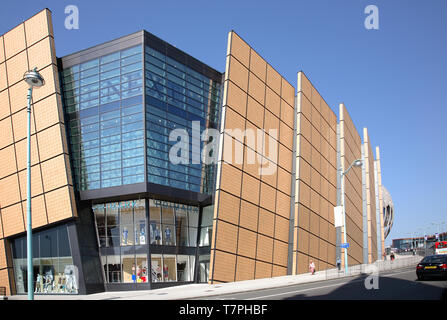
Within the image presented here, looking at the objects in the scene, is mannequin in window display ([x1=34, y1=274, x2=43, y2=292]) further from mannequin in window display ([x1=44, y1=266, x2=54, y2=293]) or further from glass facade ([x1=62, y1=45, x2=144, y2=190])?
glass facade ([x1=62, y1=45, x2=144, y2=190])

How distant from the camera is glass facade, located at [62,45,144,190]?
99.6 ft

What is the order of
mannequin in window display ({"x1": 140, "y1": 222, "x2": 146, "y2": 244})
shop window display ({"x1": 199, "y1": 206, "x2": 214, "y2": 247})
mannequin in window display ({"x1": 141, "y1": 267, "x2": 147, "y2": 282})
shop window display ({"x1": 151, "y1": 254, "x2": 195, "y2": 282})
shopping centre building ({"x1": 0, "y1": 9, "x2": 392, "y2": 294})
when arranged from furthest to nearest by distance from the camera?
Result: shop window display ({"x1": 199, "y1": 206, "x2": 214, "y2": 247}), shop window display ({"x1": 151, "y1": 254, "x2": 195, "y2": 282}), mannequin in window display ({"x1": 140, "y1": 222, "x2": 146, "y2": 244}), shopping centre building ({"x1": 0, "y1": 9, "x2": 392, "y2": 294}), mannequin in window display ({"x1": 141, "y1": 267, "x2": 147, "y2": 282})

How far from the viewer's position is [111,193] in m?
30.3

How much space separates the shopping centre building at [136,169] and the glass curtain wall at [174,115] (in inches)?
3.8

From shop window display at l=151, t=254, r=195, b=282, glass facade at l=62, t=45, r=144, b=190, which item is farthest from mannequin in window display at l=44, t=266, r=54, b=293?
shop window display at l=151, t=254, r=195, b=282

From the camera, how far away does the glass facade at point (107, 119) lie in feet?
99.6

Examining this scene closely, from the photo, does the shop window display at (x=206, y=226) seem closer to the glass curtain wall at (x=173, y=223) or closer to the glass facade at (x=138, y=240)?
the glass curtain wall at (x=173, y=223)

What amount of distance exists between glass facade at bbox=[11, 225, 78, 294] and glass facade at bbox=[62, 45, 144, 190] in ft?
13.9

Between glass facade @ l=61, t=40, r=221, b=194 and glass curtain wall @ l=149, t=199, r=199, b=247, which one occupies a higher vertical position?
glass facade @ l=61, t=40, r=221, b=194

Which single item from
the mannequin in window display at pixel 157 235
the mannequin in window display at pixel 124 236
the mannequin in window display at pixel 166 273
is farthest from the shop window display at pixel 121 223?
the mannequin in window display at pixel 166 273

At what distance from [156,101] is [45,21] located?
34.2ft

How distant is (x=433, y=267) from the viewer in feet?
67.8

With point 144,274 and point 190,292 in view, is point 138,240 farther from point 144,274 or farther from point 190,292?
point 190,292

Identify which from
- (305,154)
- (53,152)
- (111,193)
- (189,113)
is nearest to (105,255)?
(111,193)
